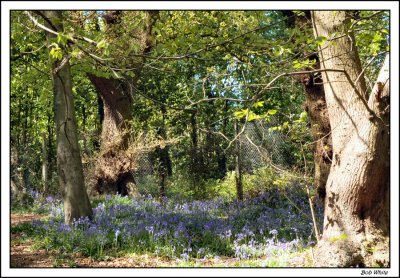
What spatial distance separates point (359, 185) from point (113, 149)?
748cm

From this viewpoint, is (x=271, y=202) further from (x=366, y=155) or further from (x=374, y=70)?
(x=366, y=155)

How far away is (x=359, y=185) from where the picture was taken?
4.57m

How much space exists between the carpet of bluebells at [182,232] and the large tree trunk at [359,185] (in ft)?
3.16

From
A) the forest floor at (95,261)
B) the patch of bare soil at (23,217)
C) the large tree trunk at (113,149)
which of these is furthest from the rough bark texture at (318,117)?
the patch of bare soil at (23,217)

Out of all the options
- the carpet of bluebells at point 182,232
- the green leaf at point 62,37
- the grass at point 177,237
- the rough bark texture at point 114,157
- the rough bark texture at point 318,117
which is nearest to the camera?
the green leaf at point 62,37

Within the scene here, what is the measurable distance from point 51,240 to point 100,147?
5.05 m

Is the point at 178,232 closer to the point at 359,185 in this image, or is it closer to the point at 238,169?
the point at 359,185

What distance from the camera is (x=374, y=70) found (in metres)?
7.29

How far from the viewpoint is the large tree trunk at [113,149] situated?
1075 cm

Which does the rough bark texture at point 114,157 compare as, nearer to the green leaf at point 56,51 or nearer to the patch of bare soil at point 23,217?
the patch of bare soil at point 23,217

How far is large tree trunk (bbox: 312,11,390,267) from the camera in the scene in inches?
176

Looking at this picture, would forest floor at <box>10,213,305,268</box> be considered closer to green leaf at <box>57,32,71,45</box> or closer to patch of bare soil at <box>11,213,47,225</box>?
patch of bare soil at <box>11,213,47,225</box>

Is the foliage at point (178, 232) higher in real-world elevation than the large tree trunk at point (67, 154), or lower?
lower

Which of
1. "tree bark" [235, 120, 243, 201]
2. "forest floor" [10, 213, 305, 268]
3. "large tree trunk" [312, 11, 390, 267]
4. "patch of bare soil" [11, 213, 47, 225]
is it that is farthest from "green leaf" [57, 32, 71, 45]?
"tree bark" [235, 120, 243, 201]
